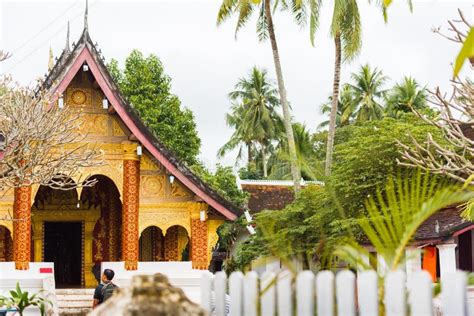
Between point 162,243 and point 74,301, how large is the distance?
3936mm

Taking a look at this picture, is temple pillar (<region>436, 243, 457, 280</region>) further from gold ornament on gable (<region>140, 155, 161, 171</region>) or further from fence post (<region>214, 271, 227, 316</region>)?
fence post (<region>214, 271, 227, 316</region>)

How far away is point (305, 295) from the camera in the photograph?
4781 mm

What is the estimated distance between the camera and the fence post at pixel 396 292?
4.45 meters

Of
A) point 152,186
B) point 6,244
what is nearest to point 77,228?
point 6,244

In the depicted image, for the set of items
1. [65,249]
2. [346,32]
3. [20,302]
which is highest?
[346,32]

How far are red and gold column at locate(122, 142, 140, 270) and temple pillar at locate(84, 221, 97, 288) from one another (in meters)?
2.97

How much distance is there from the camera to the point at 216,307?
17.3ft

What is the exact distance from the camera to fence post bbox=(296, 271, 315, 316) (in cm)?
478

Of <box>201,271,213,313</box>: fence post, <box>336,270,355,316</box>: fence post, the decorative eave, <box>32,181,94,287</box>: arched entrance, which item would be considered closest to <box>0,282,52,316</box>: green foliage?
the decorative eave

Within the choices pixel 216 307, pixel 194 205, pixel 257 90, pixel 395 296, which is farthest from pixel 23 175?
pixel 257 90

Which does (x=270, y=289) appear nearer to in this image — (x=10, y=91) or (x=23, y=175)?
(x=23, y=175)

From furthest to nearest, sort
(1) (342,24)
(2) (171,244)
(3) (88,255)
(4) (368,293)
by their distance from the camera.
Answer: (1) (342,24) → (2) (171,244) → (3) (88,255) → (4) (368,293)

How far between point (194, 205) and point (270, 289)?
49.9 ft

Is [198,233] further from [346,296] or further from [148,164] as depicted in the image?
[346,296]
